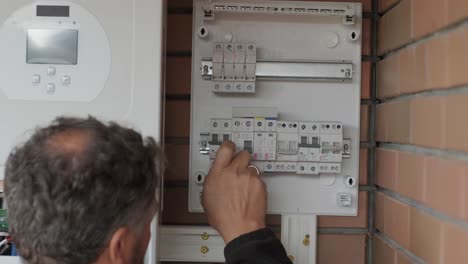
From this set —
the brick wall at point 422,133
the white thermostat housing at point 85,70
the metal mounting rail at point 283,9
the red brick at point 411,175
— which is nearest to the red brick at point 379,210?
the brick wall at point 422,133

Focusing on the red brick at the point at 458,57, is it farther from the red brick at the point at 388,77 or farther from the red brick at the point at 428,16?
the red brick at the point at 388,77

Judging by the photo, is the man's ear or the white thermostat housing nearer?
the man's ear

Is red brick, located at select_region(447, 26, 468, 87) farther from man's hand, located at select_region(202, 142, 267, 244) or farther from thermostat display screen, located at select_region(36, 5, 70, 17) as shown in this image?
thermostat display screen, located at select_region(36, 5, 70, 17)

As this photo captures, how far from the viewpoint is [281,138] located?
4.29 feet

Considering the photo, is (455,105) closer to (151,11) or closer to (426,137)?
(426,137)

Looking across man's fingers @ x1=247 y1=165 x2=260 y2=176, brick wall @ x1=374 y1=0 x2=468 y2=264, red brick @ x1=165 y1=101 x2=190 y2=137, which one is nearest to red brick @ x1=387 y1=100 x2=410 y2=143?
brick wall @ x1=374 y1=0 x2=468 y2=264

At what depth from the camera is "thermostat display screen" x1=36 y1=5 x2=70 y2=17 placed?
111 centimetres

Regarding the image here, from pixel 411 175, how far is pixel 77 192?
761 mm

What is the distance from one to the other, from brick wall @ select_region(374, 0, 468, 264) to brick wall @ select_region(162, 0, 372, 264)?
5cm

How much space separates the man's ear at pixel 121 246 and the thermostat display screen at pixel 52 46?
0.54 meters

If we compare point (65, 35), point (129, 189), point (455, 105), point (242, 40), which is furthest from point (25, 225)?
point (242, 40)

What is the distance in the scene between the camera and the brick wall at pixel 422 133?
89 cm

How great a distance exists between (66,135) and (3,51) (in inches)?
22.2

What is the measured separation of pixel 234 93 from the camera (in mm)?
1358
